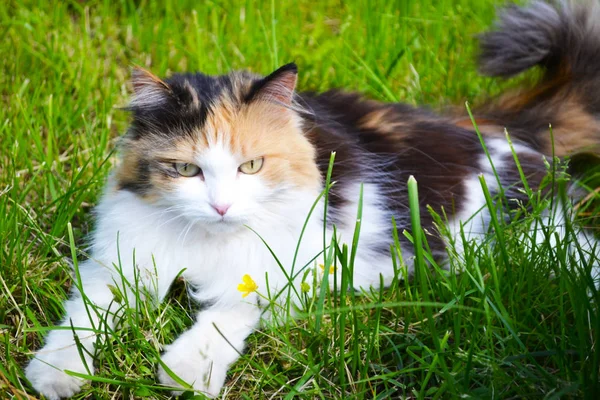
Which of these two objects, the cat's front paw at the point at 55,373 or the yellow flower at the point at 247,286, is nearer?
the cat's front paw at the point at 55,373

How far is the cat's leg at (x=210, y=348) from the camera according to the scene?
1.72 m

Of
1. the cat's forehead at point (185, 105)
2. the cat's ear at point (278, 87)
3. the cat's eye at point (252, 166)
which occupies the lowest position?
the cat's eye at point (252, 166)

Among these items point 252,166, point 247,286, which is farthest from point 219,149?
point 247,286

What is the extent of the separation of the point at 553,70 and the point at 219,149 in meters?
1.45

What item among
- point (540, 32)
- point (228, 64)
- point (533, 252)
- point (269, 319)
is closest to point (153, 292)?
point (269, 319)

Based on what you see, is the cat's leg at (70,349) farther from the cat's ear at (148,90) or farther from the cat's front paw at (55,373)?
the cat's ear at (148,90)

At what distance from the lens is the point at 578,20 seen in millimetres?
2518

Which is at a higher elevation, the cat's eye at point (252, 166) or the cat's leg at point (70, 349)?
the cat's eye at point (252, 166)

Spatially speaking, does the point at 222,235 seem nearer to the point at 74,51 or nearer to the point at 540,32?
the point at 540,32

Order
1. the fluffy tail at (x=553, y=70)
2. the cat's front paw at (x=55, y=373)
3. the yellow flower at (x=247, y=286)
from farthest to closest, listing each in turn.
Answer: the fluffy tail at (x=553, y=70) → the yellow flower at (x=247, y=286) → the cat's front paw at (x=55, y=373)

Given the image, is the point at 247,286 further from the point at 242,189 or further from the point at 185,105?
the point at 185,105

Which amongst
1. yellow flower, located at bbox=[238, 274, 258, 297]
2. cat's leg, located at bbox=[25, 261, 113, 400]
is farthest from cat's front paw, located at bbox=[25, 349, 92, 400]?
yellow flower, located at bbox=[238, 274, 258, 297]

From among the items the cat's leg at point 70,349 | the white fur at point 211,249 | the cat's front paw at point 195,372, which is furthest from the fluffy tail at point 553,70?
the cat's leg at point 70,349

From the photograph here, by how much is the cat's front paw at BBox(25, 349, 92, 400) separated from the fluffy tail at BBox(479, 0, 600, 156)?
165cm
